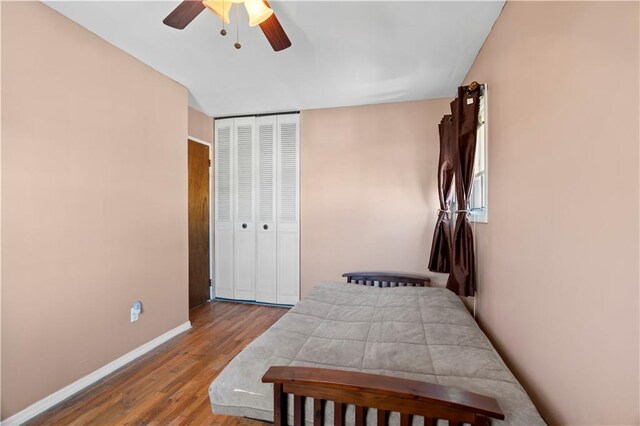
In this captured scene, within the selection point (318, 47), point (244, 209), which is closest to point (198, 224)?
point (244, 209)

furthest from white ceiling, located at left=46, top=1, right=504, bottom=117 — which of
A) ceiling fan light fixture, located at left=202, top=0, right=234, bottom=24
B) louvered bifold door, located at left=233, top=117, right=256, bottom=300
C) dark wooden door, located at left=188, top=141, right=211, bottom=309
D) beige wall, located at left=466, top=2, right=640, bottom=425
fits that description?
dark wooden door, located at left=188, top=141, right=211, bottom=309

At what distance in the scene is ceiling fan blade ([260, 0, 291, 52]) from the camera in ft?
5.08

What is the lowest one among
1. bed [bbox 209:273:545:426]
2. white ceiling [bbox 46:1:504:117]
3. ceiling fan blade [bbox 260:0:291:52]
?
bed [bbox 209:273:545:426]

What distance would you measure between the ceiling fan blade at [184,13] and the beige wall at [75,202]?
90 centimetres

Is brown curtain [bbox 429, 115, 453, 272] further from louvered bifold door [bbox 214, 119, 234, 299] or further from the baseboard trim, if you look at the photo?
the baseboard trim

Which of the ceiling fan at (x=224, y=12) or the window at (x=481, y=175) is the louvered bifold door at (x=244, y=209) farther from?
the window at (x=481, y=175)

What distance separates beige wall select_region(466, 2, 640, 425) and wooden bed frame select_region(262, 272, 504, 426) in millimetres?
349

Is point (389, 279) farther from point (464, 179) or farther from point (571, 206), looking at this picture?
point (571, 206)

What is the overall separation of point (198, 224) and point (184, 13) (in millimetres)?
2582

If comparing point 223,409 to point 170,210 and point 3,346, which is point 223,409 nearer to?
point 3,346

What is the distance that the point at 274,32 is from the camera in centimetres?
162

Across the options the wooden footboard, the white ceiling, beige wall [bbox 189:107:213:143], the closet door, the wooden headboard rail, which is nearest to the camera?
the wooden footboard

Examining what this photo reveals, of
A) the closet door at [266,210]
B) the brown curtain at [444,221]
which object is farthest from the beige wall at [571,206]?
the closet door at [266,210]

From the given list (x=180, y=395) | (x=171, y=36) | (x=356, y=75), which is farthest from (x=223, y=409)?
(x=356, y=75)
